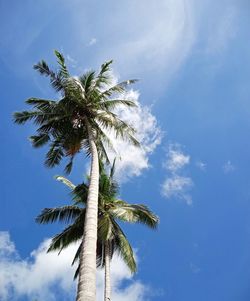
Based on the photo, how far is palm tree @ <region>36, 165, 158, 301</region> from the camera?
63.9 feet

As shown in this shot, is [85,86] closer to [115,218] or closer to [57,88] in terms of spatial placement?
[57,88]

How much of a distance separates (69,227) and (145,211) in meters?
4.64

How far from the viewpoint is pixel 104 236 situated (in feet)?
62.4

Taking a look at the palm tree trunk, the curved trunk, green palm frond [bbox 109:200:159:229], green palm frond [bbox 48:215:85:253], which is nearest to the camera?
the curved trunk

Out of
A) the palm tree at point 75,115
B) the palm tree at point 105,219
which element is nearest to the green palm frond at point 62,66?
the palm tree at point 75,115

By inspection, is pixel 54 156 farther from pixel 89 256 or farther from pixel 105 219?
pixel 89 256

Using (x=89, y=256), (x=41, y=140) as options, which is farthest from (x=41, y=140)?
(x=89, y=256)

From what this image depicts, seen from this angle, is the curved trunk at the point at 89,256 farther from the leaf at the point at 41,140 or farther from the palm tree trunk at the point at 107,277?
the palm tree trunk at the point at 107,277

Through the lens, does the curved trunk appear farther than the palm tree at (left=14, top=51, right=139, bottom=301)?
No

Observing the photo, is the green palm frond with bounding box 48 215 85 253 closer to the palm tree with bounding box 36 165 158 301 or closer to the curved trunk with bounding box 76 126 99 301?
the palm tree with bounding box 36 165 158 301

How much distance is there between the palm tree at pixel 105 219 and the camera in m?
19.5

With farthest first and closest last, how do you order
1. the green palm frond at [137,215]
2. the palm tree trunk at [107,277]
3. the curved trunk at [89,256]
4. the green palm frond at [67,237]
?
the green palm frond at [67,237], the green palm frond at [137,215], the palm tree trunk at [107,277], the curved trunk at [89,256]

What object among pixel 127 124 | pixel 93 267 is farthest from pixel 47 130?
pixel 93 267

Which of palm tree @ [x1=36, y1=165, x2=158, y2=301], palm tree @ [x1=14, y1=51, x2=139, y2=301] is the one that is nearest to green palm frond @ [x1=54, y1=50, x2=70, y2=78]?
palm tree @ [x1=14, y1=51, x2=139, y2=301]
